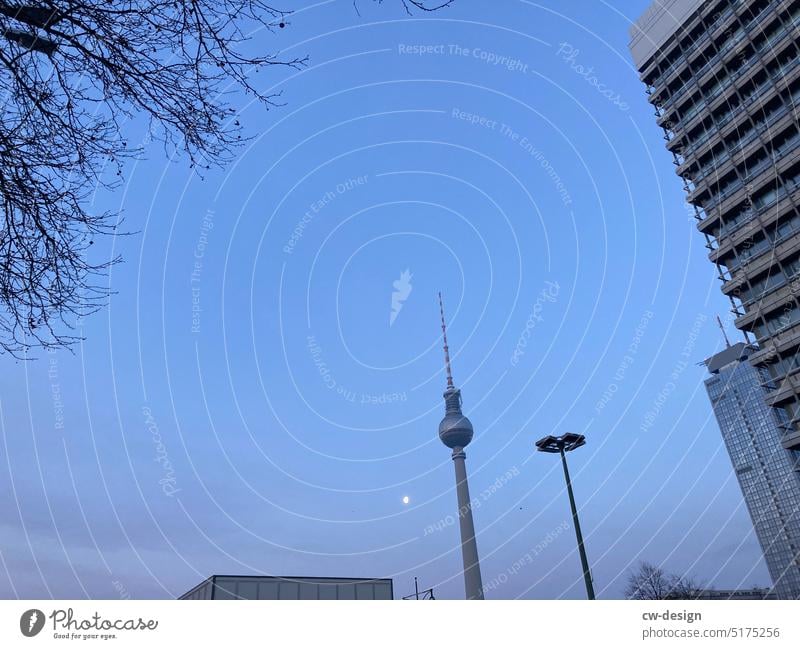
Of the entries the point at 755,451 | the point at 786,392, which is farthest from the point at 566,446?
the point at 755,451

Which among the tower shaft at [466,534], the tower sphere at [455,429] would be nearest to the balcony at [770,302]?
the tower sphere at [455,429]

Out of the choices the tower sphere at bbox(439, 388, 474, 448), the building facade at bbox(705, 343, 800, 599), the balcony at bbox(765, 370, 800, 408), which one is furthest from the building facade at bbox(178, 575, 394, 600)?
the building facade at bbox(705, 343, 800, 599)

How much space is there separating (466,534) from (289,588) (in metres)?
85.8

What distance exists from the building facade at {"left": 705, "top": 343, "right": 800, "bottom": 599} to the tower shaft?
86.5 meters

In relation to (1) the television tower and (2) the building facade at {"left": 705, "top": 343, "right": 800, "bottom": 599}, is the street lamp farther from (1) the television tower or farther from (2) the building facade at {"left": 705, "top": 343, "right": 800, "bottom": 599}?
(2) the building facade at {"left": 705, "top": 343, "right": 800, "bottom": 599}

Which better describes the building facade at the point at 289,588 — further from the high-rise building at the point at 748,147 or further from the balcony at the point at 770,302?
the balcony at the point at 770,302

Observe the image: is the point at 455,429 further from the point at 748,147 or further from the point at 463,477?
the point at 748,147

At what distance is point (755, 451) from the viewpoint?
158 meters

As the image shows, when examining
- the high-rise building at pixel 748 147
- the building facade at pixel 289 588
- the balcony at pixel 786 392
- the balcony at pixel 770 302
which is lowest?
the building facade at pixel 289 588

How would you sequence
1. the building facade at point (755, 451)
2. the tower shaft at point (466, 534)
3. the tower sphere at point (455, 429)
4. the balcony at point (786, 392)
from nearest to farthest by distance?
the balcony at point (786, 392) < the tower shaft at point (466, 534) < the tower sphere at point (455, 429) < the building facade at point (755, 451)

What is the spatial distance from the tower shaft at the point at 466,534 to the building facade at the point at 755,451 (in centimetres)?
8645

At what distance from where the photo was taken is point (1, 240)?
5.55m

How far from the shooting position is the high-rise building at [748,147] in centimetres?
3866
